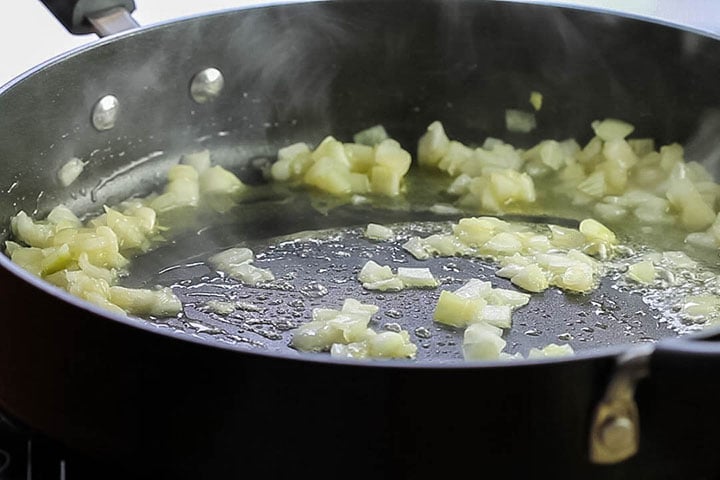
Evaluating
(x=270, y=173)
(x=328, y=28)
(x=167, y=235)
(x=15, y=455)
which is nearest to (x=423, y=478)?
(x=15, y=455)

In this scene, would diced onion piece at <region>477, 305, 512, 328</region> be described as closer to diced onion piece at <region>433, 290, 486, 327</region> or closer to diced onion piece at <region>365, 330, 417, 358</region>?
diced onion piece at <region>433, 290, 486, 327</region>

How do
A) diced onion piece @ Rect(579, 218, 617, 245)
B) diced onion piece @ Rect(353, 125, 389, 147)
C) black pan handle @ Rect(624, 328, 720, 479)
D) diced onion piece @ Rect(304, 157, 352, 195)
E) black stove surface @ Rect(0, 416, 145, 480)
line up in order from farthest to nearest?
diced onion piece @ Rect(353, 125, 389, 147)
diced onion piece @ Rect(304, 157, 352, 195)
diced onion piece @ Rect(579, 218, 617, 245)
black stove surface @ Rect(0, 416, 145, 480)
black pan handle @ Rect(624, 328, 720, 479)

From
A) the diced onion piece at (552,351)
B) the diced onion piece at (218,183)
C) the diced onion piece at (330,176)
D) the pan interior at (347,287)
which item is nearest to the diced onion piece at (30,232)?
the pan interior at (347,287)

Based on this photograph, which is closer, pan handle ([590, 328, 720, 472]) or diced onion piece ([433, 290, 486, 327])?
pan handle ([590, 328, 720, 472])

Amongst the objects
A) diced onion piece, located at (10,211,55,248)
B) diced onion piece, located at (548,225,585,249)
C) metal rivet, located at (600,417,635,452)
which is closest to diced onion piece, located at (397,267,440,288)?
diced onion piece, located at (548,225,585,249)

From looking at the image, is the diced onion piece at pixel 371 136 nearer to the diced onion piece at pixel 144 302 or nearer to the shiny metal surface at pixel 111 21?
the shiny metal surface at pixel 111 21

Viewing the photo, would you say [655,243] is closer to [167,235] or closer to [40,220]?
Result: [167,235]

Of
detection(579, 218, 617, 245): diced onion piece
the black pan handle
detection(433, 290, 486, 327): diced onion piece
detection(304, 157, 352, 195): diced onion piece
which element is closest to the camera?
the black pan handle

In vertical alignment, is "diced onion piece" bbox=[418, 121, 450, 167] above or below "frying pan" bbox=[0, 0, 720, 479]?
below
